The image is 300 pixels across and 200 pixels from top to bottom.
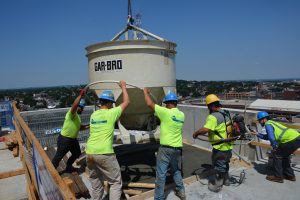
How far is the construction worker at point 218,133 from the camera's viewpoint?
4.38 meters

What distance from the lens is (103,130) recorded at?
3.88 metres

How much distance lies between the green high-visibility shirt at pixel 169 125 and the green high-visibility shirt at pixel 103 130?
0.64 meters

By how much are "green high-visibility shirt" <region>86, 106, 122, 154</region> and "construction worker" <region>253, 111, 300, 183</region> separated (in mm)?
2931

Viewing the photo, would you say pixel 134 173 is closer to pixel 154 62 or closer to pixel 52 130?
pixel 154 62

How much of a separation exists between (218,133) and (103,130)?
1.92m

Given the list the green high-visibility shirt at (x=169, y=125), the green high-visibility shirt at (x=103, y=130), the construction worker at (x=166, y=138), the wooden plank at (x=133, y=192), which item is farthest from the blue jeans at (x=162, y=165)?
the green high-visibility shirt at (x=103, y=130)

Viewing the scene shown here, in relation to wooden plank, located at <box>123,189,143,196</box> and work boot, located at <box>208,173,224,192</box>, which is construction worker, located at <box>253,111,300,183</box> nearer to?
work boot, located at <box>208,173,224,192</box>

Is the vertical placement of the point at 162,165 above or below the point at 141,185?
above

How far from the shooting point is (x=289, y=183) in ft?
16.2

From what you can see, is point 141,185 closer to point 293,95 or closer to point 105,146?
point 105,146

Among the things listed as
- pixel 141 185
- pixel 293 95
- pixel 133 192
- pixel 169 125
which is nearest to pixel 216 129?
pixel 169 125

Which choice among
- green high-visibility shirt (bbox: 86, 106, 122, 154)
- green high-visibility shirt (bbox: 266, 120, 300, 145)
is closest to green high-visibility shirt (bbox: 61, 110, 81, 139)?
green high-visibility shirt (bbox: 86, 106, 122, 154)

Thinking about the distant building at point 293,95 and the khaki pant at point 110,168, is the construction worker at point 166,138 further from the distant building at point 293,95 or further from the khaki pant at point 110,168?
the distant building at point 293,95

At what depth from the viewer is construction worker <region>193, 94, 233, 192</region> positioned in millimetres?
4383
